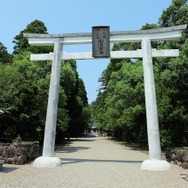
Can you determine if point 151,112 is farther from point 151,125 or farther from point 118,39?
point 118,39

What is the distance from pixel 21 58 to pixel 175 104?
45.1 feet

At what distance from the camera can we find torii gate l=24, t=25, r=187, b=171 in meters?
11.1

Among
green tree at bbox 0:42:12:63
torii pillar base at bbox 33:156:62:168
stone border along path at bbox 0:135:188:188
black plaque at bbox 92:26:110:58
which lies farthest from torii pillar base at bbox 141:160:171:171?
green tree at bbox 0:42:12:63

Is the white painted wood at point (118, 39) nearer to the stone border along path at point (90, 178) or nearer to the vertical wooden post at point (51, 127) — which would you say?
the vertical wooden post at point (51, 127)

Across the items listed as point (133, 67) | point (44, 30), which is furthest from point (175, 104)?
point (44, 30)

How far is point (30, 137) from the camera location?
687 inches

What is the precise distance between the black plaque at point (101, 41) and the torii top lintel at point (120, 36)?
0.75 ft

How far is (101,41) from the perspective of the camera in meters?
12.5

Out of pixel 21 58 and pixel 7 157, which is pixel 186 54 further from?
pixel 21 58

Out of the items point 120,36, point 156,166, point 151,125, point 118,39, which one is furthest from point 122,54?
point 156,166

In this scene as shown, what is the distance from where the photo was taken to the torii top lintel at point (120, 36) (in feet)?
39.9

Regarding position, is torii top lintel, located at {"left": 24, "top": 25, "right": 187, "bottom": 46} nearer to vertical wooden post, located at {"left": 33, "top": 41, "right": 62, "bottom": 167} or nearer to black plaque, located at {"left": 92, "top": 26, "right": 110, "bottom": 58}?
black plaque, located at {"left": 92, "top": 26, "right": 110, "bottom": 58}

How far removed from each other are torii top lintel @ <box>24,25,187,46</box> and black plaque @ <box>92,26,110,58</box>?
228 mm

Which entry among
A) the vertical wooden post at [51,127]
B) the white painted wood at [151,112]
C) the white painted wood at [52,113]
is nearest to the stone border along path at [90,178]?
the vertical wooden post at [51,127]
